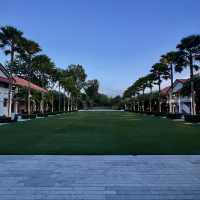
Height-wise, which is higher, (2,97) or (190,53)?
(190,53)

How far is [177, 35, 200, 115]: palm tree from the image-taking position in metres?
32.2

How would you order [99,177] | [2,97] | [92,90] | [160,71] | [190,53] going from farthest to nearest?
1. [92,90]
2. [160,71]
3. [2,97]
4. [190,53]
5. [99,177]

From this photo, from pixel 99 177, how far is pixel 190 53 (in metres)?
29.1

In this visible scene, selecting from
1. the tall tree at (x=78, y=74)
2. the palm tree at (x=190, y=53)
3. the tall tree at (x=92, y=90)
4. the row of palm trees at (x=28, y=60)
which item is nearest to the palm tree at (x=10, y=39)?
the row of palm trees at (x=28, y=60)

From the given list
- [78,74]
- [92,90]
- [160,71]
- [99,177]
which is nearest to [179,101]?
[160,71]

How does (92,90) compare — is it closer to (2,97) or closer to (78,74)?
(78,74)

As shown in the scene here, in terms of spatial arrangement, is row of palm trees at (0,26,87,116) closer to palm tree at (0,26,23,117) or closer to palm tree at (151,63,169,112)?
palm tree at (0,26,23,117)

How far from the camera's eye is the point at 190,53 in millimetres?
33250

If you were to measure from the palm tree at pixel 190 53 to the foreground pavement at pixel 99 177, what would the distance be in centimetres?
2418

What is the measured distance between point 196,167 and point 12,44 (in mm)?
29868

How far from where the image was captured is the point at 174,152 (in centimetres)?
1088

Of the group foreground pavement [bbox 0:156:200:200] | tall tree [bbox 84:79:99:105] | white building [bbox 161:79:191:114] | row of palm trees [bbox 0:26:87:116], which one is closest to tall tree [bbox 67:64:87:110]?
tall tree [bbox 84:79:99:105]

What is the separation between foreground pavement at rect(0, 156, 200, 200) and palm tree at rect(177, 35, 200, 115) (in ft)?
79.3

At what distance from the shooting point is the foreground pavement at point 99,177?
557 cm
